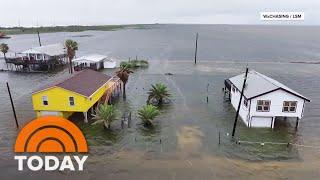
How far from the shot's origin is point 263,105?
35656mm

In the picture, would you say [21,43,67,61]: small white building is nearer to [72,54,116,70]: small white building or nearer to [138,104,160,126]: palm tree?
[72,54,116,70]: small white building

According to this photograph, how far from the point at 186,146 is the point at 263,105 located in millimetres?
11024

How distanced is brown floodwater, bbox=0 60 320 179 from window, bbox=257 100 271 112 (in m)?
2.57

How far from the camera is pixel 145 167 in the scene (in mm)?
27703

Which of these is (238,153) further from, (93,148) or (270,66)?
(270,66)

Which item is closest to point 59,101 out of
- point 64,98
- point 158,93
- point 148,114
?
point 64,98

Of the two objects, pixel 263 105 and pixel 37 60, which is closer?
pixel 263 105

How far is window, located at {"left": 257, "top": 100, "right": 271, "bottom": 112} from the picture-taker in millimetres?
35531

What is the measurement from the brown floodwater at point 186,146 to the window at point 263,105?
8.45ft

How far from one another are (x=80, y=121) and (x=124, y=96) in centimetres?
1241

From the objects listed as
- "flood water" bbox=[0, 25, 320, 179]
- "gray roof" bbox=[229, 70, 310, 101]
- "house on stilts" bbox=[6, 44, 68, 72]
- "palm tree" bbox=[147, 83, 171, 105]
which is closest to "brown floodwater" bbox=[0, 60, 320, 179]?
"flood water" bbox=[0, 25, 320, 179]

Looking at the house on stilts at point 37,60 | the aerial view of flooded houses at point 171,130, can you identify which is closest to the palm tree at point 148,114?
the aerial view of flooded houses at point 171,130

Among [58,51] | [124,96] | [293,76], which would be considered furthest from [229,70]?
[58,51]

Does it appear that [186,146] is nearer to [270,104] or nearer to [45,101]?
[270,104]
